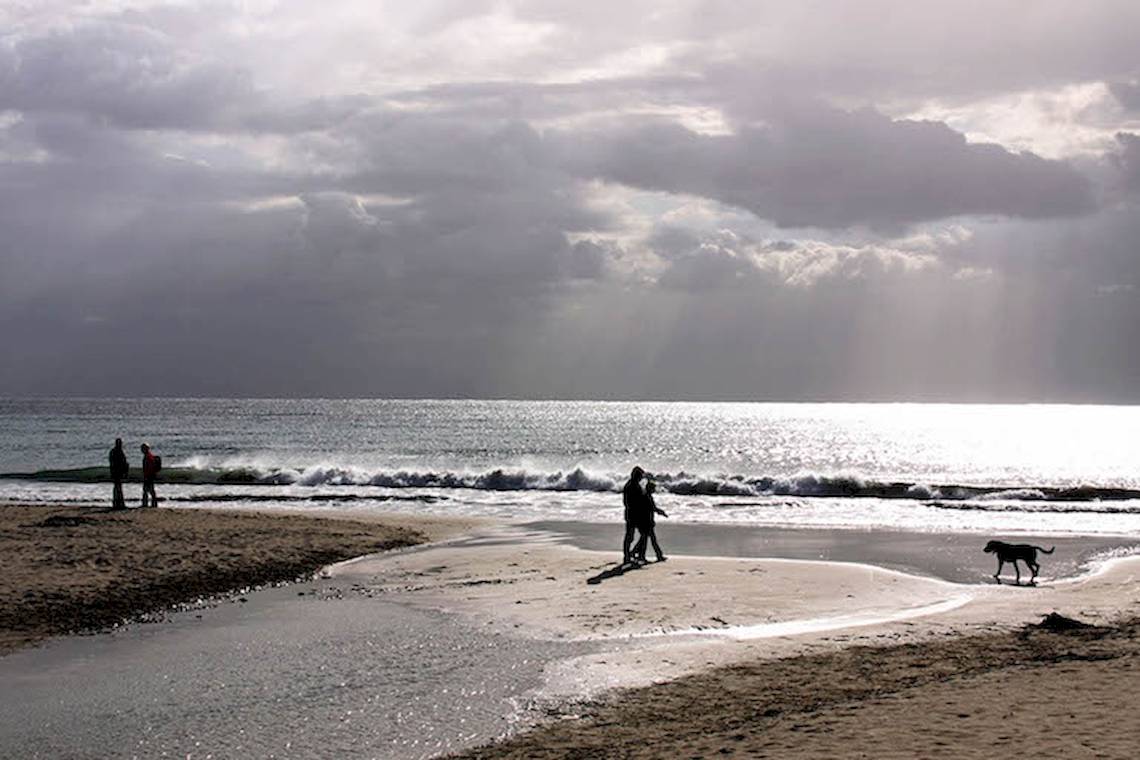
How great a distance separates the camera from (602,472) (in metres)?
58.8

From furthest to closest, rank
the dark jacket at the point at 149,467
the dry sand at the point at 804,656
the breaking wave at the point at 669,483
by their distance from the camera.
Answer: the breaking wave at the point at 669,483 → the dark jacket at the point at 149,467 → the dry sand at the point at 804,656

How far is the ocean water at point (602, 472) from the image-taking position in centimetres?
3991

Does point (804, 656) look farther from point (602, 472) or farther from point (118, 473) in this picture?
point (602, 472)

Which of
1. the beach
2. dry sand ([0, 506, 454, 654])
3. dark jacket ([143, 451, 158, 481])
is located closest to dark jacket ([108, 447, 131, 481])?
dark jacket ([143, 451, 158, 481])

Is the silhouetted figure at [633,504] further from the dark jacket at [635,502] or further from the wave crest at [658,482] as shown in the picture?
the wave crest at [658,482]

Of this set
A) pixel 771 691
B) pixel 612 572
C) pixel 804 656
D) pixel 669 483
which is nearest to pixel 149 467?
pixel 612 572

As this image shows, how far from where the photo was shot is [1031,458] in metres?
103

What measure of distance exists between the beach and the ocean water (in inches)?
580

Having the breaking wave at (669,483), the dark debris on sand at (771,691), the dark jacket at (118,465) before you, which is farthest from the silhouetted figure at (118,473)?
the dark debris on sand at (771,691)

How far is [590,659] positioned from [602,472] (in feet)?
149

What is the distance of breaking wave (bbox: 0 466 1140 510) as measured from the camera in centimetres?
4781

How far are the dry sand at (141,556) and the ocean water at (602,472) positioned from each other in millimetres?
9742

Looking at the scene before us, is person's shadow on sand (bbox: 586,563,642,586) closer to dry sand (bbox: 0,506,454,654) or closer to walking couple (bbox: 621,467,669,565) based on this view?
walking couple (bbox: 621,467,669,565)

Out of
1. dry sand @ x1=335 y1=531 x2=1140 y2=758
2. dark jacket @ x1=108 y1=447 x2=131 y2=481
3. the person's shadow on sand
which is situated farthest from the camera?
dark jacket @ x1=108 y1=447 x2=131 y2=481
